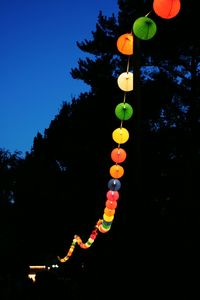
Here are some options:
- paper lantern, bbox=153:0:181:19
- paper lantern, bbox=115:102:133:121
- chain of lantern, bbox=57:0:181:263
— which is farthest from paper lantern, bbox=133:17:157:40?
paper lantern, bbox=115:102:133:121

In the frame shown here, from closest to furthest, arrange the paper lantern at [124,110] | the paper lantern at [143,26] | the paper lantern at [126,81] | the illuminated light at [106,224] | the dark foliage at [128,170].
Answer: the paper lantern at [143,26] < the dark foliage at [128,170] < the paper lantern at [126,81] < the paper lantern at [124,110] < the illuminated light at [106,224]

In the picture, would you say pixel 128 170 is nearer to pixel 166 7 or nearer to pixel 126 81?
pixel 126 81

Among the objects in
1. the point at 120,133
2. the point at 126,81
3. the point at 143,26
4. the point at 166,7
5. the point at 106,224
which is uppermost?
the point at 126,81

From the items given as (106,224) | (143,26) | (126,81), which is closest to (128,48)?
(126,81)

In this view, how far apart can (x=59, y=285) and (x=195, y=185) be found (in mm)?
6370

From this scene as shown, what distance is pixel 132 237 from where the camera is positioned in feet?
21.2

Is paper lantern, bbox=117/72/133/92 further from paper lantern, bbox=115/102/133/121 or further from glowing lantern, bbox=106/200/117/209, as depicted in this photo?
glowing lantern, bbox=106/200/117/209

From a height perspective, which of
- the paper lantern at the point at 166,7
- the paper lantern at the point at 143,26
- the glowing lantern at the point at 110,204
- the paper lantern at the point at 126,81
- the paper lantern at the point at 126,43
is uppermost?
the paper lantern at the point at 126,43

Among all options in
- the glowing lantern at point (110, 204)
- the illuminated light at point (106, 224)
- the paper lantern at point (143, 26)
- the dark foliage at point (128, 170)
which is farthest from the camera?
the illuminated light at point (106, 224)

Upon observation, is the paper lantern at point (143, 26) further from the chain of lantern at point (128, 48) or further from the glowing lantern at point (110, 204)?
the glowing lantern at point (110, 204)

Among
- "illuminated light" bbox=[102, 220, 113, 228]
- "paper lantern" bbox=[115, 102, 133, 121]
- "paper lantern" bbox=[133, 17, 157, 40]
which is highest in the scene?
"paper lantern" bbox=[115, 102, 133, 121]

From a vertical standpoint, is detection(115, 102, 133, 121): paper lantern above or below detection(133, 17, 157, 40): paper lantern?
above

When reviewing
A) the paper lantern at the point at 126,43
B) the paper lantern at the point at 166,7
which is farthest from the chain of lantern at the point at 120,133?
the paper lantern at the point at 166,7

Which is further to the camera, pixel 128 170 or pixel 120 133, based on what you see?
pixel 128 170
